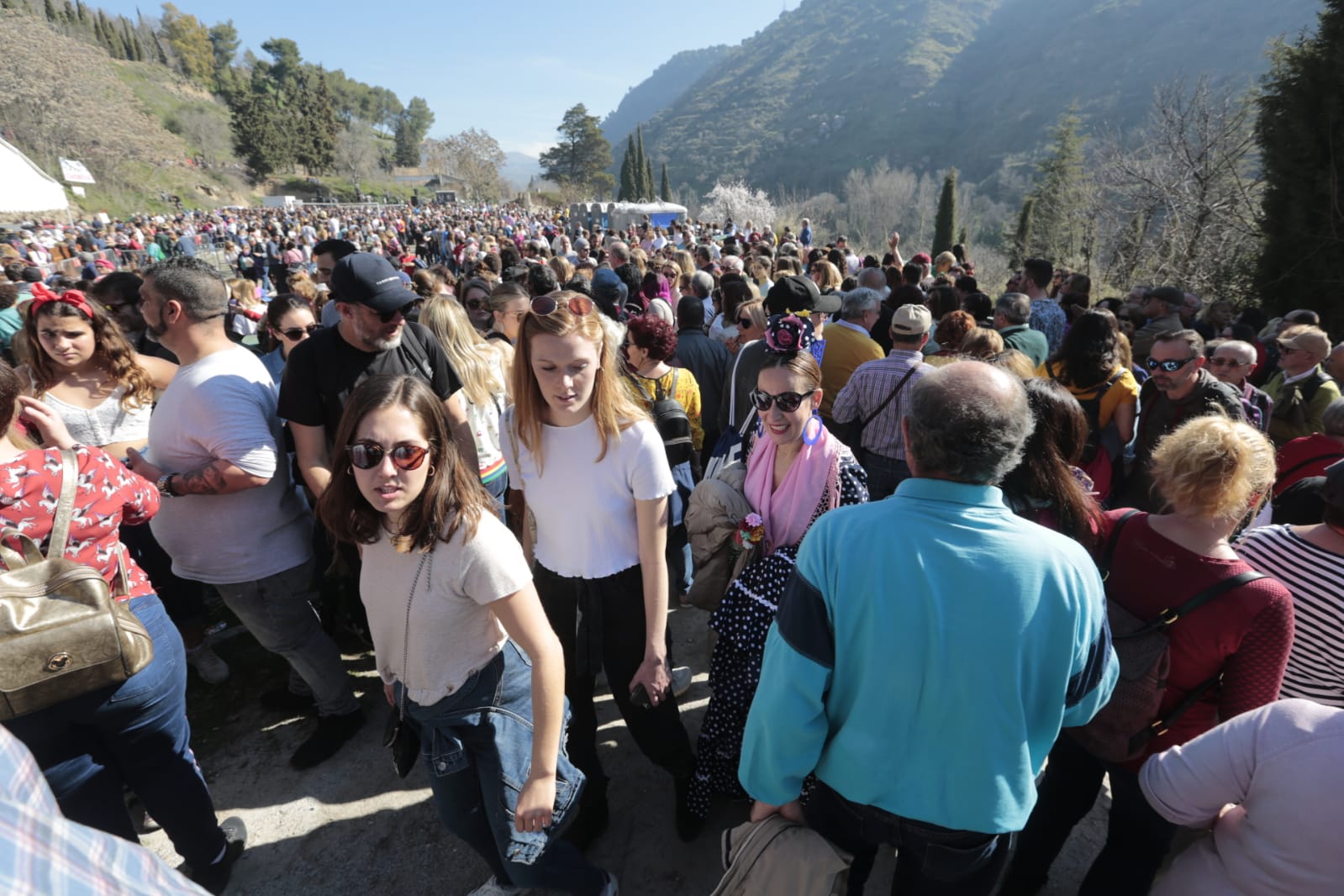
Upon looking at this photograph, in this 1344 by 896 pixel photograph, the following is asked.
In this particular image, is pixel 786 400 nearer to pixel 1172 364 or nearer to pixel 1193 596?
pixel 1193 596

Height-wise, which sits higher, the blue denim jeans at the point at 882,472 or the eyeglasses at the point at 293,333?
the eyeglasses at the point at 293,333

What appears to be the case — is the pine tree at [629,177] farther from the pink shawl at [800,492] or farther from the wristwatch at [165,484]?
the pink shawl at [800,492]

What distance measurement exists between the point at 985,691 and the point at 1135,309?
748 centimetres

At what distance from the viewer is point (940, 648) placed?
132 centimetres

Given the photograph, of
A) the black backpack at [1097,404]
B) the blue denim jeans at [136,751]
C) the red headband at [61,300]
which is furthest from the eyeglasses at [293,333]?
the black backpack at [1097,404]

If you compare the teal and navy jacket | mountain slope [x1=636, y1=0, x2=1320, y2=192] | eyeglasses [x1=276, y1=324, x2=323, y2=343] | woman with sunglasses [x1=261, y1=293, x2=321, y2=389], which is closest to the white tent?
woman with sunglasses [x1=261, y1=293, x2=321, y2=389]

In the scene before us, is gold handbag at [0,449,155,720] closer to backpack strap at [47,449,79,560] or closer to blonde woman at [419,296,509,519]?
backpack strap at [47,449,79,560]

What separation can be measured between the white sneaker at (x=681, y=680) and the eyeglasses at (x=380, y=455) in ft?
7.12

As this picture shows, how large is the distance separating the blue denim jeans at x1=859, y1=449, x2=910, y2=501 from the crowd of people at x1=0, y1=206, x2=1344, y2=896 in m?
0.05

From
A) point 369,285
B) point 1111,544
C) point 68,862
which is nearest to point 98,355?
point 369,285

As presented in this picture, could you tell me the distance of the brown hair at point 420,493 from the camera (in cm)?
176

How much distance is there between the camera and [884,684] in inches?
54.7

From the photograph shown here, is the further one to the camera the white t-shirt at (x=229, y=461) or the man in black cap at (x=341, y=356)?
the man in black cap at (x=341, y=356)

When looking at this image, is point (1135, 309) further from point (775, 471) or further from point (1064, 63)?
point (1064, 63)
